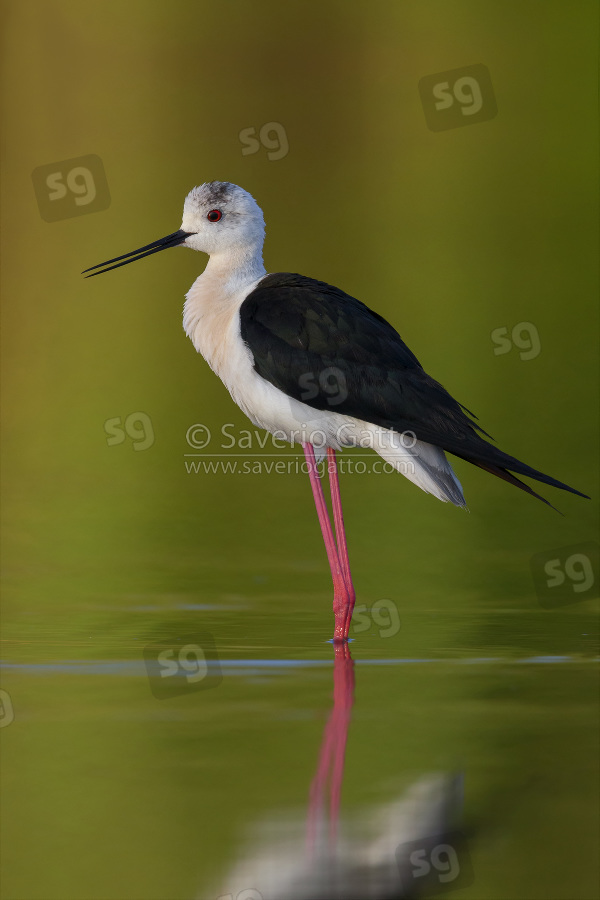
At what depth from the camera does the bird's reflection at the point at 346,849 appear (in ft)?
10.0

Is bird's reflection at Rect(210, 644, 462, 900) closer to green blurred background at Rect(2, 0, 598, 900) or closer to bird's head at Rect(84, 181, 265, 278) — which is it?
green blurred background at Rect(2, 0, 598, 900)

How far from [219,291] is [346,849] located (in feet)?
12.7

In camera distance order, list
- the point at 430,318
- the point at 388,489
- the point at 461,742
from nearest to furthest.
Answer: the point at 461,742 → the point at 388,489 → the point at 430,318

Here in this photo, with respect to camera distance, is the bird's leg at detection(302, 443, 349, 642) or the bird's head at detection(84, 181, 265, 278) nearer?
the bird's leg at detection(302, 443, 349, 642)

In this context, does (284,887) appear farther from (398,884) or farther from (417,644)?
(417,644)

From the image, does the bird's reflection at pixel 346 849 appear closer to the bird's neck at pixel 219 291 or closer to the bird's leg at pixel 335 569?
the bird's leg at pixel 335 569

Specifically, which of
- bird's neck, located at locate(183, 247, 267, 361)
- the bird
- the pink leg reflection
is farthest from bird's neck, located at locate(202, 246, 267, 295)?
the pink leg reflection

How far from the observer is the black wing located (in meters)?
6.11

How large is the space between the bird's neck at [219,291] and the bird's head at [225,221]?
0.09 ft

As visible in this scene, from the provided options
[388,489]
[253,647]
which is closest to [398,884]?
[253,647]

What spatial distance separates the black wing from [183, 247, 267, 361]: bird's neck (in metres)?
0.28

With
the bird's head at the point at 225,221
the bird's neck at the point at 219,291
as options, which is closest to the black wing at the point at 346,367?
the bird's neck at the point at 219,291

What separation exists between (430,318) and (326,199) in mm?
3080

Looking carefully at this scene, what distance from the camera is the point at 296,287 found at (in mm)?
6422
